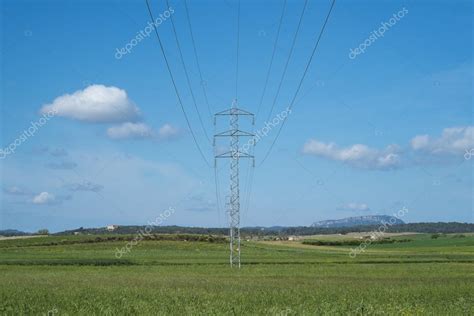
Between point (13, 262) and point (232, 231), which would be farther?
point (13, 262)

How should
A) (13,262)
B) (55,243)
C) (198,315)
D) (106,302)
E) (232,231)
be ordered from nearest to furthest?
(198,315), (106,302), (232,231), (13,262), (55,243)

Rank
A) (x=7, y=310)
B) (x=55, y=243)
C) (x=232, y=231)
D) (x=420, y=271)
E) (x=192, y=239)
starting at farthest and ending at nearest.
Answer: (x=192, y=239) < (x=55, y=243) < (x=232, y=231) < (x=420, y=271) < (x=7, y=310)

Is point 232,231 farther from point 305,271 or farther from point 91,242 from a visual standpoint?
point 91,242

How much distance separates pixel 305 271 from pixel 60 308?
142ft

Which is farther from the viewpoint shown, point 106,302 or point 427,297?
point 427,297

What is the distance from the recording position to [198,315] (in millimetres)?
22266

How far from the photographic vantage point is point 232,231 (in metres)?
72.6

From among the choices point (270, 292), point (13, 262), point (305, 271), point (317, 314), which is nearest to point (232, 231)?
point (305, 271)

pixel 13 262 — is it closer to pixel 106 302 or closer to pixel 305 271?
pixel 305 271

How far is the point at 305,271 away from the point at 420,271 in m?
11.9

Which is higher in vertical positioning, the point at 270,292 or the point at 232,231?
the point at 232,231

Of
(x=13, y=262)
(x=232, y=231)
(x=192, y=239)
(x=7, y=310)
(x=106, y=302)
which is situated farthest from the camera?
(x=192, y=239)

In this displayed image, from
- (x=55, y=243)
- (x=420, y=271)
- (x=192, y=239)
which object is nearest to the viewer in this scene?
(x=420, y=271)

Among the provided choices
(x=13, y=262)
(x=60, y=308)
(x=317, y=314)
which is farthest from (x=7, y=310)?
(x=13, y=262)
